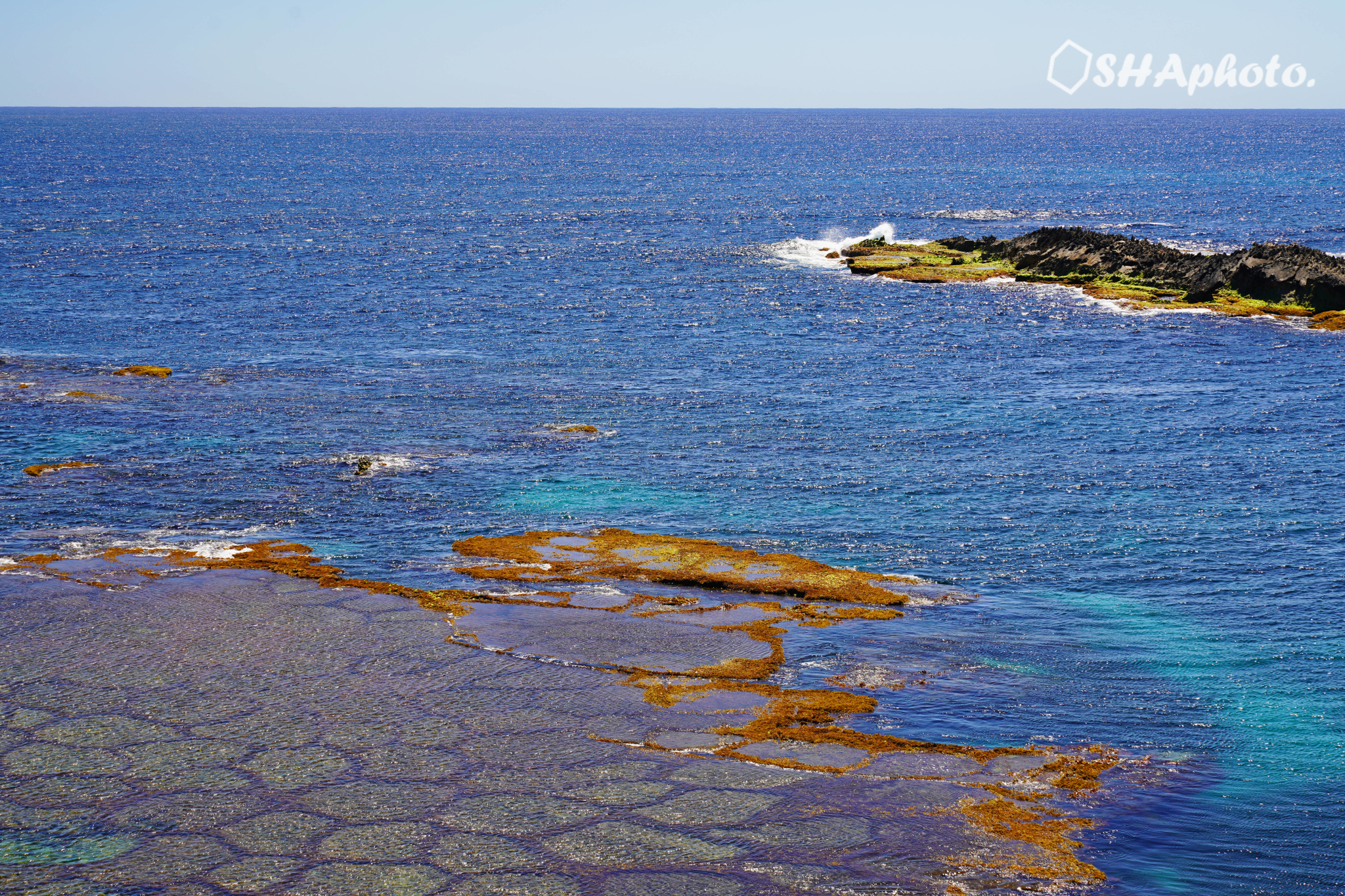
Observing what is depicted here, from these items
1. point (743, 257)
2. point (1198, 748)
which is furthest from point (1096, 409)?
point (743, 257)

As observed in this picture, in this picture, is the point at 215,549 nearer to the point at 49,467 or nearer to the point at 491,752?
the point at 49,467

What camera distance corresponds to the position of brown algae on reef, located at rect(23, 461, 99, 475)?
46.2m

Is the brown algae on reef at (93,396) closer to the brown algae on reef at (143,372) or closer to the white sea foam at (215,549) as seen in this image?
the brown algae on reef at (143,372)

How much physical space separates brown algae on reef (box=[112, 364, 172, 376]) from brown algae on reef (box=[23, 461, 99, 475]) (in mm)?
17510

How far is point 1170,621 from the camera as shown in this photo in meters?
34.4

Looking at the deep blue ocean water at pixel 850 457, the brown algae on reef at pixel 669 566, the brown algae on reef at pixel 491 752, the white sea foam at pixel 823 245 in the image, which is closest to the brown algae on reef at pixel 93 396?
the deep blue ocean water at pixel 850 457

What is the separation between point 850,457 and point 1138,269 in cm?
5627

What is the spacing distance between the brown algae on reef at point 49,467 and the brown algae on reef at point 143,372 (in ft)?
57.4

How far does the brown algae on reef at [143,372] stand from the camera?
210 feet

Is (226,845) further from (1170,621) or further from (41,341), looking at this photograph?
(41,341)

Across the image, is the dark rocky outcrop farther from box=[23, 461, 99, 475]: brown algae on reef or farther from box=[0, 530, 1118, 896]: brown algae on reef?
box=[23, 461, 99, 475]: brown algae on reef

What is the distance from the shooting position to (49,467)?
4694 centimetres

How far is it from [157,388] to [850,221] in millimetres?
100713

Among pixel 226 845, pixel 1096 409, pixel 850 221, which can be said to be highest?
pixel 850 221
